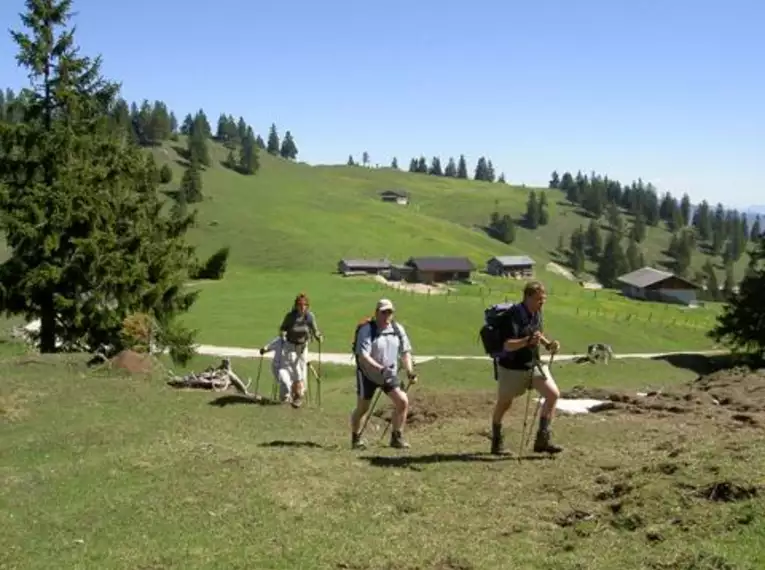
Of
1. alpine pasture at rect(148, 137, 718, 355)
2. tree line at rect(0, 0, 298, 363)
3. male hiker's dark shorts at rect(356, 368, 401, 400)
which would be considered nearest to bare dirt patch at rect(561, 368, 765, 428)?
male hiker's dark shorts at rect(356, 368, 401, 400)

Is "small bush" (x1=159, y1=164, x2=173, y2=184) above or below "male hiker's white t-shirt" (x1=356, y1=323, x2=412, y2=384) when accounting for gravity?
above

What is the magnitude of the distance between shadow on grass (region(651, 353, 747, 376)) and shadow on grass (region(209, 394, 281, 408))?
3310 centimetres

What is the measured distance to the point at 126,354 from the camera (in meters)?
25.9

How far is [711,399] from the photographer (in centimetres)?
2067

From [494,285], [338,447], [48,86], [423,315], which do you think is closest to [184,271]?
[48,86]

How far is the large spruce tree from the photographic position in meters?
35.2

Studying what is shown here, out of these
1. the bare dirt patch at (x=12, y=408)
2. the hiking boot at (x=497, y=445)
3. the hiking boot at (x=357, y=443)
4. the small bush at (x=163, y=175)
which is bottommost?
the bare dirt patch at (x=12, y=408)

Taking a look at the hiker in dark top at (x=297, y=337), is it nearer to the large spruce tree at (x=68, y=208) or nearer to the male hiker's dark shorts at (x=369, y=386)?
the male hiker's dark shorts at (x=369, y=386)

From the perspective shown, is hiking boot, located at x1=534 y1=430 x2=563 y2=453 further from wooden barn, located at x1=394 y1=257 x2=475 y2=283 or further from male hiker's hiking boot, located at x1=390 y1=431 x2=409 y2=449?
wooden barn, located at x1=394 y1=257 x2=475 y2=283

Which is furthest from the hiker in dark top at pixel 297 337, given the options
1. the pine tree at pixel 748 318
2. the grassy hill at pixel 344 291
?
the pine tree at pixel 748 318

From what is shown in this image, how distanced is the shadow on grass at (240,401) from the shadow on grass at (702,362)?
3310cm

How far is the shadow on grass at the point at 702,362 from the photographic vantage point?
159 feet

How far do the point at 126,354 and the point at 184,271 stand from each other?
16131 mm

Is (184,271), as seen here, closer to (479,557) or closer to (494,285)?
(479,557)
